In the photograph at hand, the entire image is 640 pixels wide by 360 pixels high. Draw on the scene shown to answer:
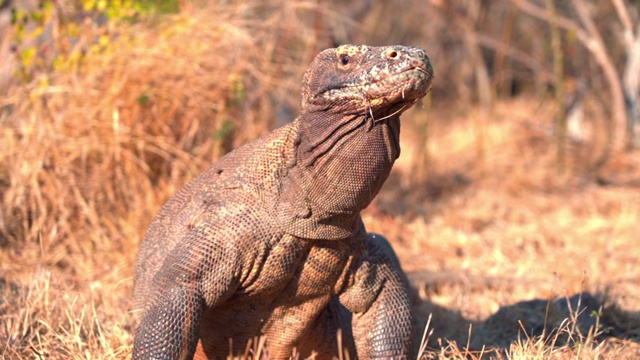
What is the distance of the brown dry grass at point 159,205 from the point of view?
4672 mm

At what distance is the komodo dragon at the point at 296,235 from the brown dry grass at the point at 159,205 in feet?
1.68

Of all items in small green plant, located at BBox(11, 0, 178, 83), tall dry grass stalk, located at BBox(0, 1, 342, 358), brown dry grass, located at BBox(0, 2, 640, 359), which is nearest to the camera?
brown dry grass, located at BBox(0, 2, 640, 359)

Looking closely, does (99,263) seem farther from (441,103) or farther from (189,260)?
(441,103)

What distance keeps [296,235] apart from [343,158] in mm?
432

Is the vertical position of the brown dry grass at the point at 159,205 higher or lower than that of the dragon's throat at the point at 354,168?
lower

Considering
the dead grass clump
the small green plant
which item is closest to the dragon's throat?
the dead grass clump

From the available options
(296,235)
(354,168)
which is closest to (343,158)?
(354,168)

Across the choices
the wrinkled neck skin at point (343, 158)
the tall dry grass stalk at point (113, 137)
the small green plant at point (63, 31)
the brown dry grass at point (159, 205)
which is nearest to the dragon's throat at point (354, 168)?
the wrinkled neck skin at point (343, 158)

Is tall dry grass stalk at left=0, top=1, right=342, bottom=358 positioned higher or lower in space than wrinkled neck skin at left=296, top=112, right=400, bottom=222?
lower

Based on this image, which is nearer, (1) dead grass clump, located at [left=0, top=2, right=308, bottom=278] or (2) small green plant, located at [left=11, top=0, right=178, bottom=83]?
(1) dead grass clump, located at [left=0, top=2, right=308, bottom=278]

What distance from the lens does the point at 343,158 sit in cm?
342

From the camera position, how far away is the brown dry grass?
15.3 feet

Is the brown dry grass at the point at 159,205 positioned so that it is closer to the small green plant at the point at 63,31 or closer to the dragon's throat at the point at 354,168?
the small green plant at the point at 63,31

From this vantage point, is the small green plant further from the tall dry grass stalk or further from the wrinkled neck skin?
the wrinkled neck skin
